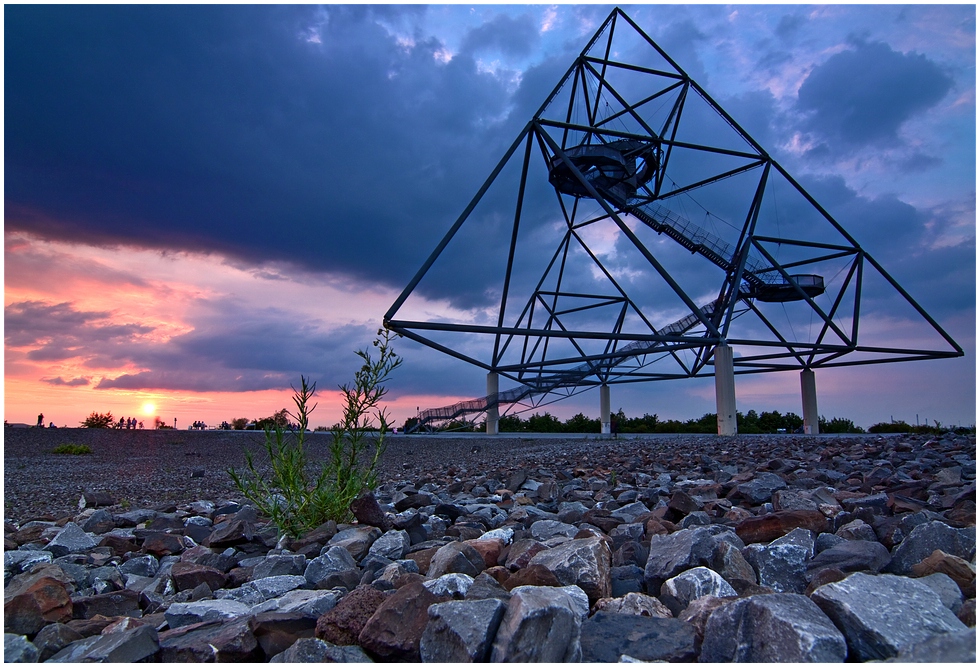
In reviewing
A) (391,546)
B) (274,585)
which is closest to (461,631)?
(274,585)

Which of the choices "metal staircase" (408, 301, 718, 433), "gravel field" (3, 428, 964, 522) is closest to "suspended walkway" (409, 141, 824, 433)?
"metal staircase" (408, 301, 718, 433)

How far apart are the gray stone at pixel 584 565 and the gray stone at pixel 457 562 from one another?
0.25m

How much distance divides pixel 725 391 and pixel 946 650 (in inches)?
576

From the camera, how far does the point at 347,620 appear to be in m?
1.73

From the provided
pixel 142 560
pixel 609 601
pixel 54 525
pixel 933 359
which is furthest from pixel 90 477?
pixel 933 359

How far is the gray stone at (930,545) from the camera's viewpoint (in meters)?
2.08

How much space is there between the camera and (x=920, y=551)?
2.09 meters

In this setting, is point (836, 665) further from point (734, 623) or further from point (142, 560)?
point (142, 560)

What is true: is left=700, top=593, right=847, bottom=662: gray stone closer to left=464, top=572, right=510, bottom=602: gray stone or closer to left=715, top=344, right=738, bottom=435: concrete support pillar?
left=464, top=572, right=510, bottom=602: gray stone

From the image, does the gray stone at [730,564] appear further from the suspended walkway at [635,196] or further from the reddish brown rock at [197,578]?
the suspended walkway at [635,196]

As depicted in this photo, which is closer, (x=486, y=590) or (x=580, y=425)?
(x=486, y=590)

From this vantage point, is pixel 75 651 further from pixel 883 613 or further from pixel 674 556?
pixel 883 613

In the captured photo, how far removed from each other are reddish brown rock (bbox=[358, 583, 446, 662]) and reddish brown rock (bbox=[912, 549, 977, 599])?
62.2 inches

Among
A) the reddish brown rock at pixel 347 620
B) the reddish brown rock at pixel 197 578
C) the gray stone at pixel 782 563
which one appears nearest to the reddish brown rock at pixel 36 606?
the reddish brown rock at pixel 197 578
